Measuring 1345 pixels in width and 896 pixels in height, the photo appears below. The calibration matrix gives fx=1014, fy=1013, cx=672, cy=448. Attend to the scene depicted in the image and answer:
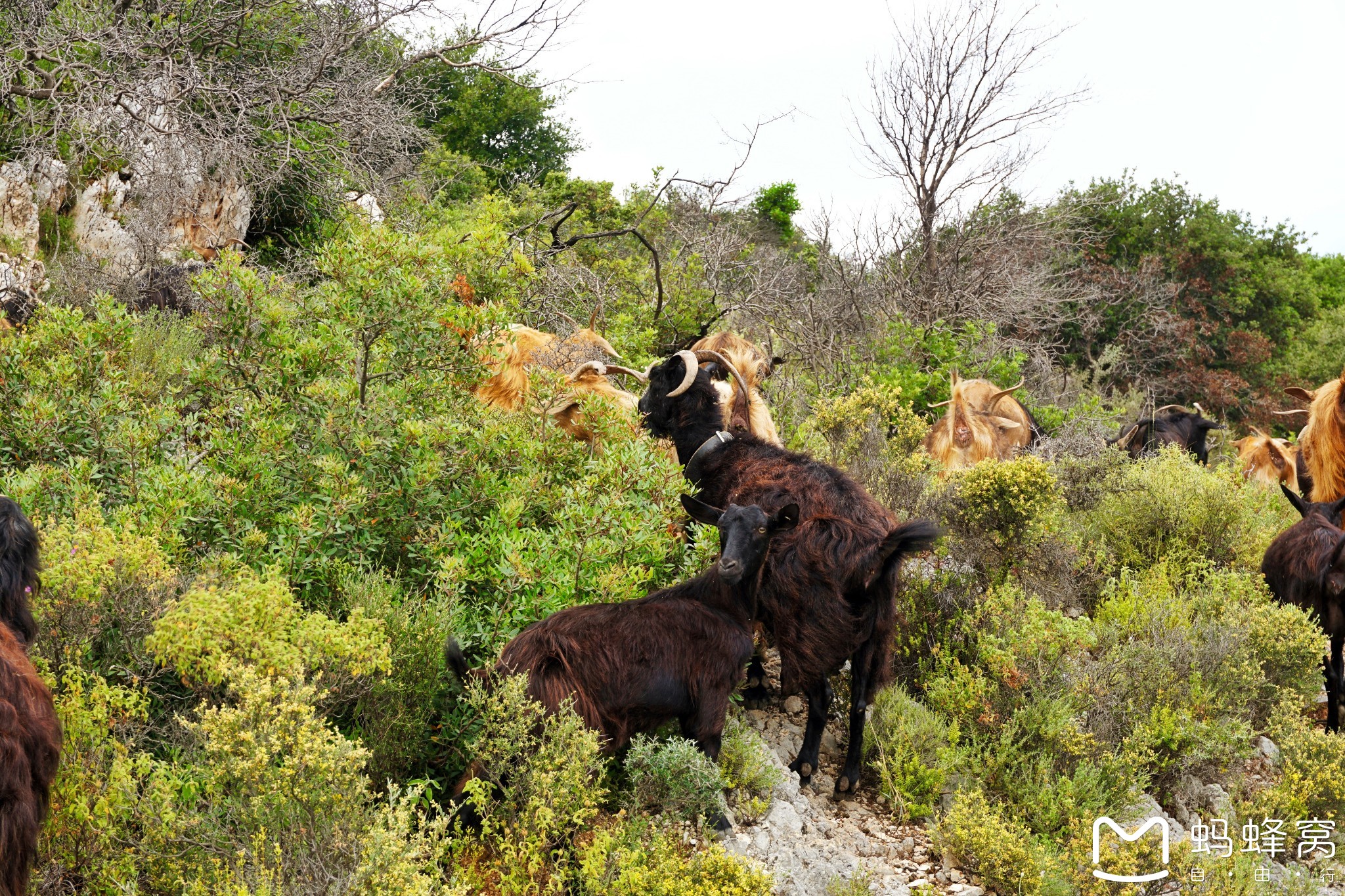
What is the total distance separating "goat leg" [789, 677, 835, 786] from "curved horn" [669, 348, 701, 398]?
7.63ft

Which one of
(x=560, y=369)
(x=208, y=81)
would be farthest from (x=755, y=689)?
(x=208, y=81)

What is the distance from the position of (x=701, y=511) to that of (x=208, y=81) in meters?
7.29

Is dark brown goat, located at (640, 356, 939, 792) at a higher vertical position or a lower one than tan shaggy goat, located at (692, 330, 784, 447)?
lower

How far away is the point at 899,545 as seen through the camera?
5.22 meters

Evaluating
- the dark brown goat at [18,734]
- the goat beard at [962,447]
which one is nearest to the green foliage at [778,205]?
the goat beard at [962,447]

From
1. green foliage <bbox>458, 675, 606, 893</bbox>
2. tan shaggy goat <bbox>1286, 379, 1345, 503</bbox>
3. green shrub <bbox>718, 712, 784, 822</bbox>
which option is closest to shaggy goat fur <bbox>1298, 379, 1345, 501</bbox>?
tan shaggy goat <bbox>1286, 379, 1345, 503</bbox>

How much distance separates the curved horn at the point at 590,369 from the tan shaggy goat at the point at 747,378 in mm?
767

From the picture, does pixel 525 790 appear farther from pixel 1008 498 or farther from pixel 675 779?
pixel 1008 498

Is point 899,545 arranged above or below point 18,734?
above

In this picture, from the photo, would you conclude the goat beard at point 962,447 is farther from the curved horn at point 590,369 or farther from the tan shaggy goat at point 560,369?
the curved horn at point 590,369

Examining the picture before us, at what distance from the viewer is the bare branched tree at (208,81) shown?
9.26 meters

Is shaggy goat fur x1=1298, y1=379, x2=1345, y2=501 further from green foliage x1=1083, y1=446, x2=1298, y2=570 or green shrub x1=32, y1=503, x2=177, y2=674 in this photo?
green shrub x1=32, y1=503, x2=177, y2=674

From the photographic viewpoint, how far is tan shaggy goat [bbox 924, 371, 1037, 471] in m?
9.70

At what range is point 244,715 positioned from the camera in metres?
3.49
